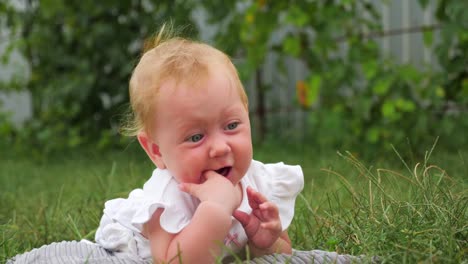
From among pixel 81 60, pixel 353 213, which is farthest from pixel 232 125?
pixel 81 60

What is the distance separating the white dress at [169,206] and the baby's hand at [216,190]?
A: 56 millimetres

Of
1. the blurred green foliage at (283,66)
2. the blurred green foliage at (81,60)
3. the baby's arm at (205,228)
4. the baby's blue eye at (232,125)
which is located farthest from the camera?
the blurred green foliage at (81,60)

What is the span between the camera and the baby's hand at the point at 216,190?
1.47 metres

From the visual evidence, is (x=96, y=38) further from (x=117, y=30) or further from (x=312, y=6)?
(x=312, y=6)

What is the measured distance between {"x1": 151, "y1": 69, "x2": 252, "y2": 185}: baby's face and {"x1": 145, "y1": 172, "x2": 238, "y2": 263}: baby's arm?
0.15 ft

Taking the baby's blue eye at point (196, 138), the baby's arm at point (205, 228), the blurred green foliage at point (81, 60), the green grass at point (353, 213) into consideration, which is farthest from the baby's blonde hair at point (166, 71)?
the blurred green foliage at point (81, 60)

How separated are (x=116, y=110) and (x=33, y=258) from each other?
3661 millimetres

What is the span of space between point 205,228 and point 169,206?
0.39 feet

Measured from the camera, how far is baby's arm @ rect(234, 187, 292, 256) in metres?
1.51

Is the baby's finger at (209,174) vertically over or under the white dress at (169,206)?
over

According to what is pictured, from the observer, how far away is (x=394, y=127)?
13.0 ft

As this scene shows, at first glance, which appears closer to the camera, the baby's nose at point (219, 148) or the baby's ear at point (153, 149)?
the baby's nose at point (219, 148)

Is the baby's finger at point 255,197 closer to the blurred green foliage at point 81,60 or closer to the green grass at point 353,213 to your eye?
the green grass at point 353,213

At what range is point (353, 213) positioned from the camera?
1.71 meters
